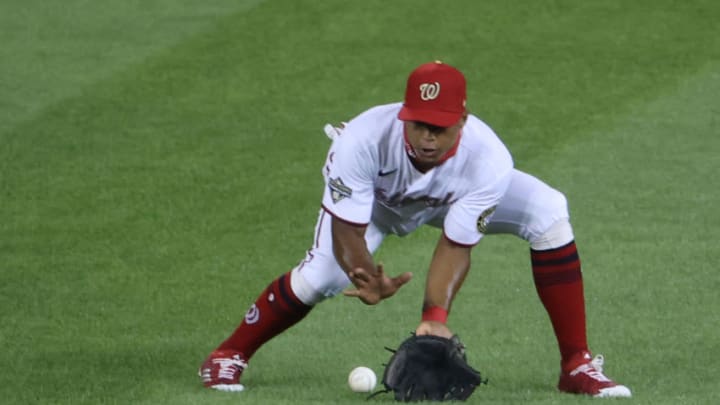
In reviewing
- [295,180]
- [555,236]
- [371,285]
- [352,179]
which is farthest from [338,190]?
[295,180]

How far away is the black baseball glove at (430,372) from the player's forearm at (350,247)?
35 centimetres

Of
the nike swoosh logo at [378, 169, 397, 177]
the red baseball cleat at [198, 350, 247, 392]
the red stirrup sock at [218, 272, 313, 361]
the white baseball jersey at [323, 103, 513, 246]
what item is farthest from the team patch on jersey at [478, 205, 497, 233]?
the red baseball cleat at [198, 350, 247, 392]

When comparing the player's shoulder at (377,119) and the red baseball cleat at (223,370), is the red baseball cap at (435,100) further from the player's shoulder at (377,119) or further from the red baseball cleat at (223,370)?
the red baseball cleat at (223,370)

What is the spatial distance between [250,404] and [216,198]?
13.3 feet

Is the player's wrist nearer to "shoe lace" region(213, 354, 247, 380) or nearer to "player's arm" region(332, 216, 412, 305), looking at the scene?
"player's arm" region(332, 216, 412, 305)

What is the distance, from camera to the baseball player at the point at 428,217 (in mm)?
5879

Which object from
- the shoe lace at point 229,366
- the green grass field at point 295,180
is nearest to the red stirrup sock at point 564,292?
the green grass field at point 295,180

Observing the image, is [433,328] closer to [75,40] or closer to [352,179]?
[352,179]

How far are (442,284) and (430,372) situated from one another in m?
0.34

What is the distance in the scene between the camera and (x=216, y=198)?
9758 mm

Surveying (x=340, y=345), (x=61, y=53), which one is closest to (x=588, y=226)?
(x=340, y=345)

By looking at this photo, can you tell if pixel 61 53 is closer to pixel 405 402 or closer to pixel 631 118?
pixel 631 118

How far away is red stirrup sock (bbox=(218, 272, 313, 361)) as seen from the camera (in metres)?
6.54

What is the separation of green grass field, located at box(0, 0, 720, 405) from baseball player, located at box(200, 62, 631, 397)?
10.8 inches
